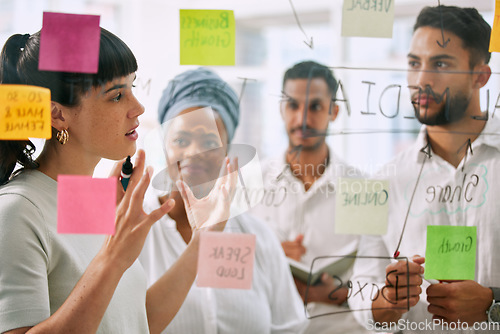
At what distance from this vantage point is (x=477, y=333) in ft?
3.91

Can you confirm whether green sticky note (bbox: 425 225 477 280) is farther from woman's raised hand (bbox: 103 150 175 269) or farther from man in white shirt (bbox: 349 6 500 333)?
woman's raised hand (bbox: 103 150 175 269)

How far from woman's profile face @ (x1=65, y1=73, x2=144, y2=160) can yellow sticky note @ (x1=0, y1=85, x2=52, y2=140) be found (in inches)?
2.1

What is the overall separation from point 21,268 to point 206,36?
0.63 meters

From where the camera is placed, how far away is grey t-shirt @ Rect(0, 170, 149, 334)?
78 cm

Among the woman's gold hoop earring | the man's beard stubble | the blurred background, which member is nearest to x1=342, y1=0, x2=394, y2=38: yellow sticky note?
the blurred background

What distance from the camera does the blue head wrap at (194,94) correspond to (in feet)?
3.76

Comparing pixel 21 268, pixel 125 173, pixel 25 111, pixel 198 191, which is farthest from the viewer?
pixel 198 191

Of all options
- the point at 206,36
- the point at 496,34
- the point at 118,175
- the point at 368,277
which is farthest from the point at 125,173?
the point at 496,34

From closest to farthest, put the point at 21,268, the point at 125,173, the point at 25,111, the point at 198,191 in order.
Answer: the point at 21,268 → the point at 25,111 → the point at 125,173 → the point at 198,191

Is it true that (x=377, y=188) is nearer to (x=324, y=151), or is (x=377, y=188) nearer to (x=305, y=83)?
(x=324, y=151)

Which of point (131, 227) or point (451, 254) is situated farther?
point (451, 254)

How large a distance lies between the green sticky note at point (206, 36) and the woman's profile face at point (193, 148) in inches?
4.9

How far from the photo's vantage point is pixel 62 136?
93 cm

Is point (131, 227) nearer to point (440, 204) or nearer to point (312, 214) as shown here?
point (312, 214)
